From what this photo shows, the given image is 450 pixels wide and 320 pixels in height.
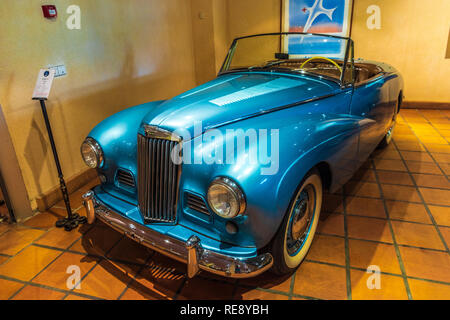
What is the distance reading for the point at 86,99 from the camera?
10.4 ft

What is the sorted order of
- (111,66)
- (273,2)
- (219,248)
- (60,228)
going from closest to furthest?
(219,248), (60,228), (111,66), (273,2)

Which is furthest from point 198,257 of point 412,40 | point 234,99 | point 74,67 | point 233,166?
point 412,40

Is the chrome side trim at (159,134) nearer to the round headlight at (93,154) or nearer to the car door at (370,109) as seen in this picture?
the round headlight at (93,154)

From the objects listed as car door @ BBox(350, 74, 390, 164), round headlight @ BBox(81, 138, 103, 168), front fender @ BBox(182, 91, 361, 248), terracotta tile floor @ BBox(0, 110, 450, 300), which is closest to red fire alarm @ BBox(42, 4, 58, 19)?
round headlight @ BBox(81, 138, 103, 168)

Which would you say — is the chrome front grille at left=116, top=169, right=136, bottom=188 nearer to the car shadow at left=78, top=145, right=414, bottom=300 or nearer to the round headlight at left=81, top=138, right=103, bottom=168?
the round headlight at left=81, top=138, right=103, bottom=168

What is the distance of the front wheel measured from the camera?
1714mm

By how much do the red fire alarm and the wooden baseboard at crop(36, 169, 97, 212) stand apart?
1410 millimetres

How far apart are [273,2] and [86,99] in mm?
3912

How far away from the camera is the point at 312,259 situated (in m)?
2.07

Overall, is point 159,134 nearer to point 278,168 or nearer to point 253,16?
point 278,168

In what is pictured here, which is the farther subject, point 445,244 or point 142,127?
point 445,244

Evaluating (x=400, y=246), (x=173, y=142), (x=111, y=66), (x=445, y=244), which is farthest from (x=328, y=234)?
(x=111, y=66)

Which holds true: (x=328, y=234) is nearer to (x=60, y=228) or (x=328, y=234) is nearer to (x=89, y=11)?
(x=60, y=228)
